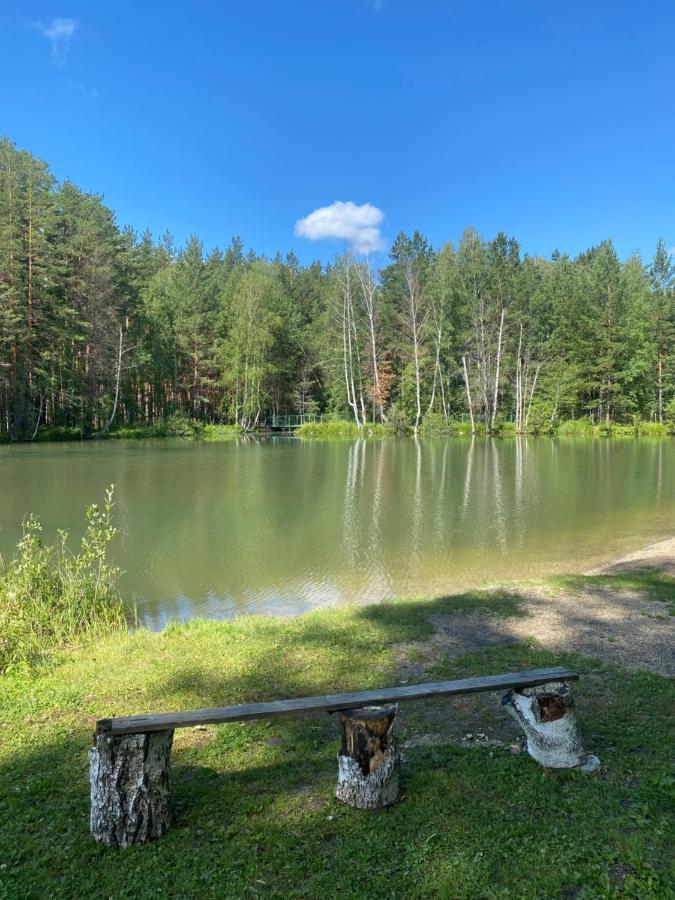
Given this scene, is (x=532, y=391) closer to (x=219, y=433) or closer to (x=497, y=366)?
(x=497, y=366)

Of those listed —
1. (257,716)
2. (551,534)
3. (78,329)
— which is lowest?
(551,534)

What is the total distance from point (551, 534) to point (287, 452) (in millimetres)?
22651

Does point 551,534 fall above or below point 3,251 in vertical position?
below

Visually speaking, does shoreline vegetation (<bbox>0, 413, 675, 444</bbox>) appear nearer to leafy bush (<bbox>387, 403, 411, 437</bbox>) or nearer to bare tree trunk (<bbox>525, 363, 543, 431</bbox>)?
leafy bush (<bbox>387, 403, 411, 437</bbox>)

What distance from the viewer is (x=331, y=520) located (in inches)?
567

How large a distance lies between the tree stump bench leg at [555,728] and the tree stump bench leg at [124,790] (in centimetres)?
199

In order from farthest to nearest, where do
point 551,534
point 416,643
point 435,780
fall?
point 551,534 → point 416,643 → point 435,780

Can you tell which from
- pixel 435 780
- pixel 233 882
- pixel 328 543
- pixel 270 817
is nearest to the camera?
pixel 233 882

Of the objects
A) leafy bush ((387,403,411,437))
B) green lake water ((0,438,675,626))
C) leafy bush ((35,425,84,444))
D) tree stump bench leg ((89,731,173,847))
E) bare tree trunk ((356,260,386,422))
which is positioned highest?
bare tree trunk ((356,260,386,422))

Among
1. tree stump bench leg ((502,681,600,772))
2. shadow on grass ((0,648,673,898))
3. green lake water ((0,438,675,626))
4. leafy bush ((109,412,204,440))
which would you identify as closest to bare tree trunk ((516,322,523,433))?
green lake water ((0,438,675,626))

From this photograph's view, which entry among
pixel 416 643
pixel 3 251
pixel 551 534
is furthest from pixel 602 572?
pixel 3 251

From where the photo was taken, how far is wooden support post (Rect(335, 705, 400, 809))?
2936 mm

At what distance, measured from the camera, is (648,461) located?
29234mm

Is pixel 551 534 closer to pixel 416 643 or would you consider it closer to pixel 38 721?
pixel 416 643
